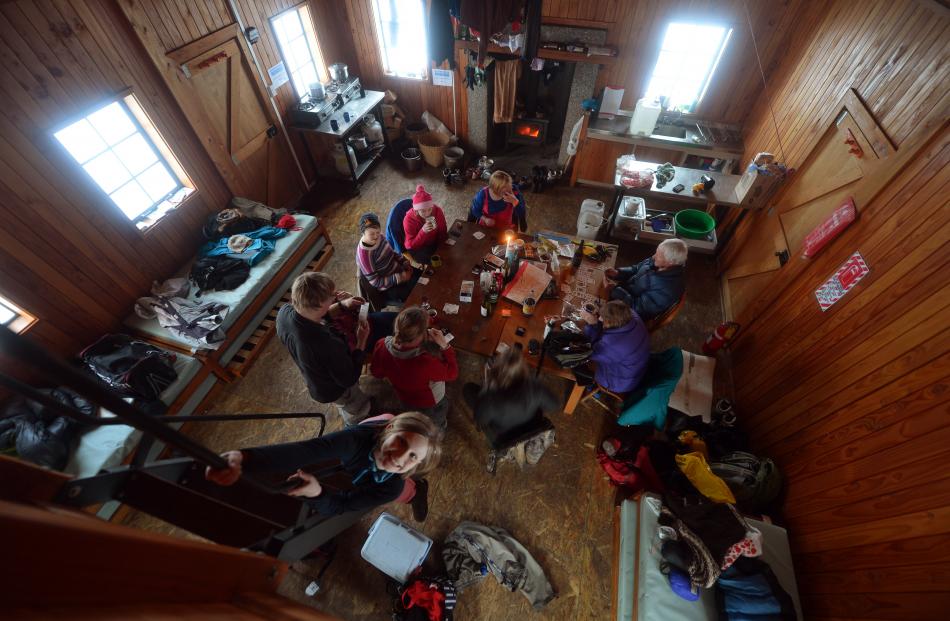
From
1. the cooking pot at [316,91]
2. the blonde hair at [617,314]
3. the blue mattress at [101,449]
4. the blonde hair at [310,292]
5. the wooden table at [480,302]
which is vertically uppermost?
the blonde hair at [310,292]

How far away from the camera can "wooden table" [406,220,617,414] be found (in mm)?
3326

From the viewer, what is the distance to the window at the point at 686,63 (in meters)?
5.05

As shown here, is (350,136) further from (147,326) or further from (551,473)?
(551,473)

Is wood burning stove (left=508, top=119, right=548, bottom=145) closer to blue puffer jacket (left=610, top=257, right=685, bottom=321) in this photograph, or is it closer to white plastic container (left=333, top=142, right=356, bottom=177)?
white plastic container (left=333, top=142, right=356, bottom=177)

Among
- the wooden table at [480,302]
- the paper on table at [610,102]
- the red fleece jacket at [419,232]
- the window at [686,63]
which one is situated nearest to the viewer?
the wooden table at [480,302]

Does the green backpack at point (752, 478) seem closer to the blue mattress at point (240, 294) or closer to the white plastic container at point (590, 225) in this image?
the white plastic container at point (590, 225)

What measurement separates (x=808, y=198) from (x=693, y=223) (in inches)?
50.4

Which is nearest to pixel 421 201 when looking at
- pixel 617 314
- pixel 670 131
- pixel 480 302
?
pixel 480 302

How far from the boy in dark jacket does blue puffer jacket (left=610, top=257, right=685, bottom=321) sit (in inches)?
93.2

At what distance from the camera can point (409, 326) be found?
8.73 feet

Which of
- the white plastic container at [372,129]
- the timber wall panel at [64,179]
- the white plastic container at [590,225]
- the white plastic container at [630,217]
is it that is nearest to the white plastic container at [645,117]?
the white plastic container at [630,217]

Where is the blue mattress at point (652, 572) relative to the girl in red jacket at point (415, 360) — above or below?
below

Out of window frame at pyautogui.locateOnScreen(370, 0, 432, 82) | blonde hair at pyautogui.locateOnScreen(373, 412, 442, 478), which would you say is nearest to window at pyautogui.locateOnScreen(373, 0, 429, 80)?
window frame at pyautogui.locateOnScreen(370, 0, 432, 82)

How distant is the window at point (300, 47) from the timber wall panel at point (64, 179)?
5.63 feet
